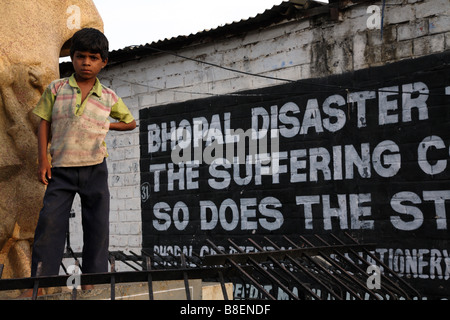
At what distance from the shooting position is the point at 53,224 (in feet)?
10.7

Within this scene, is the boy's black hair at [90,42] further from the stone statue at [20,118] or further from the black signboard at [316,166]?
the black signboard at [316,166]

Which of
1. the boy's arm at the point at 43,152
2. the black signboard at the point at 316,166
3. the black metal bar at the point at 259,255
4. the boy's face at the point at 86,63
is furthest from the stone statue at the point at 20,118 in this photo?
the black signboard at the point at 316,166

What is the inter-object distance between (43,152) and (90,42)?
0.62m

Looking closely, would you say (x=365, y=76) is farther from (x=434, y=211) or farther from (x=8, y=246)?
(x=8, y=246)

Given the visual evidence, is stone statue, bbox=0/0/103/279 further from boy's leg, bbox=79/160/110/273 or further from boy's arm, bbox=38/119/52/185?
boy's leg, bbox=79/160/110/273

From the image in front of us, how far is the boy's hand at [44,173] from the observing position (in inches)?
130

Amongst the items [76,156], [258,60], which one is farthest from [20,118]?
[258,60]

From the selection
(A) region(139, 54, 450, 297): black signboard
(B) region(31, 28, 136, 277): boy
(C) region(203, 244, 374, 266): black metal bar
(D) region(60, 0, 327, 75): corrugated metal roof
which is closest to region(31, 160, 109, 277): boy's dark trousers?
(B) region(31, 28, 136, 277): boy

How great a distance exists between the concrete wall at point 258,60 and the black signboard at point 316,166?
151 mm

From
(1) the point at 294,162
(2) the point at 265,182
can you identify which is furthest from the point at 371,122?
(2) the point at 265,182

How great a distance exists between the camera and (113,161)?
9234 mm

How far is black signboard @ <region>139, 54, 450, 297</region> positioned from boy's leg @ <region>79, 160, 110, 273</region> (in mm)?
3634

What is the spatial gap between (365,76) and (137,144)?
11.8ft

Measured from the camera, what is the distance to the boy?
3.27m
